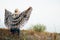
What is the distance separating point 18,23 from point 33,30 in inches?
11.5

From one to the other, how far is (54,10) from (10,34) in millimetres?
860

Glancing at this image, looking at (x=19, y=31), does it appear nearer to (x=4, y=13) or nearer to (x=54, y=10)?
(x=4, y=13)

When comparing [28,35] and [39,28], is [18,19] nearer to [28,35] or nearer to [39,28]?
[28,35]

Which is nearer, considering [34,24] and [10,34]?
[10,34]

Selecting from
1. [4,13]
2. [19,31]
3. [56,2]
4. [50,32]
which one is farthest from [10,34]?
[56,2]

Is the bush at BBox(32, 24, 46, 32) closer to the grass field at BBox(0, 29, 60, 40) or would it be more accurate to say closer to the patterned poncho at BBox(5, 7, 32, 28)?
the grass field at BBox(0, 29, 60, 40)

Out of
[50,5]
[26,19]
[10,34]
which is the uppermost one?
[50,5]

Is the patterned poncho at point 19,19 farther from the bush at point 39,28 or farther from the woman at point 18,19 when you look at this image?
the bush at point 39,28

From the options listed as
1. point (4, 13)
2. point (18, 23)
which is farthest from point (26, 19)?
point (4, 13)

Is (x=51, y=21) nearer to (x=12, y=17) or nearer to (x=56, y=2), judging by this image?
(x=56, y=2)

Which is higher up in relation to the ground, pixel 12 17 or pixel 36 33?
pixel 12 17

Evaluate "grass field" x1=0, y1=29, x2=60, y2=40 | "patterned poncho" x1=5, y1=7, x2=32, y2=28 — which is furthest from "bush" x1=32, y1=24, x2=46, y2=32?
"patterned poncho" x1=5, y1=7, x2=32, y2=28

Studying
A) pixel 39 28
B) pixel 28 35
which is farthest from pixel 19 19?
pixel 39 28

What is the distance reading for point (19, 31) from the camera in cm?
365
